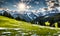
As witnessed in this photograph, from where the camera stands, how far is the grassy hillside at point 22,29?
15.0ft

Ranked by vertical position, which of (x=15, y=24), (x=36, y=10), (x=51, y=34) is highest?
(x=36, y=10)

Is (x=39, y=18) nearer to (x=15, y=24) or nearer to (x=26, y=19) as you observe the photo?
(x=26, y=19)

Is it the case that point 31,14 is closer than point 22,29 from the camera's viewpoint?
No

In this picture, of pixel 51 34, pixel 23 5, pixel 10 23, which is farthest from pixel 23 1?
pixel 51 34

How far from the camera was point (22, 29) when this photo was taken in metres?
4.63

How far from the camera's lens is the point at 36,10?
4922mm

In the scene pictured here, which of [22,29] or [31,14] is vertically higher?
[31,14]

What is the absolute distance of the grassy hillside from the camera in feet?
15.0

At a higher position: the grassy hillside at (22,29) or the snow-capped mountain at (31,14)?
the snow-capped mountain at (31,14)

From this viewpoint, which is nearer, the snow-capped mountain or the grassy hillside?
the grassy hillside

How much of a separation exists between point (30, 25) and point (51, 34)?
2.10 feet

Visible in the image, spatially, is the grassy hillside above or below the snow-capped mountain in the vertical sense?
below

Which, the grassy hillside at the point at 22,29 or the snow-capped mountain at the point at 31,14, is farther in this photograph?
the snow-capped mountain at the point at 31,14

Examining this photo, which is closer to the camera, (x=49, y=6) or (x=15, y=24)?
(x=15, y=24)
